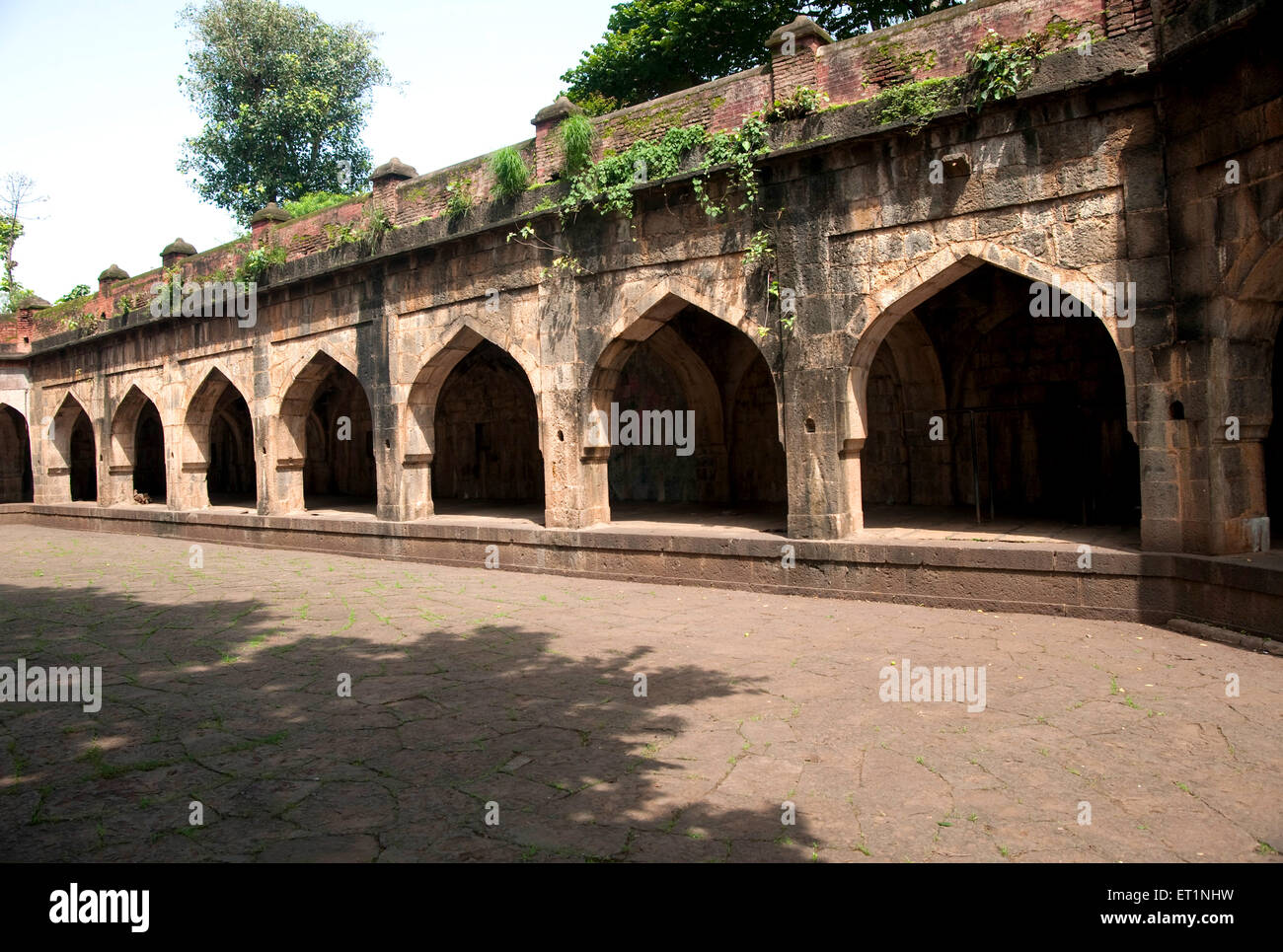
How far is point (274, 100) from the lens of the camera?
28.9 metres

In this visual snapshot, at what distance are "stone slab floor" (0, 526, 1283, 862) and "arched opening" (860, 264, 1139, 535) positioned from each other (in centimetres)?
359

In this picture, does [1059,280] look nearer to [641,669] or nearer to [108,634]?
[641,669]

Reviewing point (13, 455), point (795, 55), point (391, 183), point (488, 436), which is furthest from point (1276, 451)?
point (13, 455)

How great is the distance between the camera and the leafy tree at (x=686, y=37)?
775 inches

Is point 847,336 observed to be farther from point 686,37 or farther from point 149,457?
point 149,457

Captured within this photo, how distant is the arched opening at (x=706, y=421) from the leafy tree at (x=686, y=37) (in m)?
9.72

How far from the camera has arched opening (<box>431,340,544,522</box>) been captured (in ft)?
51.5

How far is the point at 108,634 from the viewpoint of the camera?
7.03m

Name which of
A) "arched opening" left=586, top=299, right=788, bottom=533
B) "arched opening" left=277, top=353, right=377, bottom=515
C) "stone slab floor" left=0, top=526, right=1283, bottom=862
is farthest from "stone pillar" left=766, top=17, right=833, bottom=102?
"arched opening" left=277, top=353, right=377, bottom=515

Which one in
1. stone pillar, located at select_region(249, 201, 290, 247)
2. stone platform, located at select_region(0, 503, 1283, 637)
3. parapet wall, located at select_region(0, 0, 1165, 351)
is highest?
stone pillar, located at select_region(249, 201, 290, 247)

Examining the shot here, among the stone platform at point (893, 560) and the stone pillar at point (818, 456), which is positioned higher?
the stone pillar at point (818, 456)

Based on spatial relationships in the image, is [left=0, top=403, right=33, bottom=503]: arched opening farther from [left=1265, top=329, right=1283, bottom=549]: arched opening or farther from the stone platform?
[left=1265, top=329, right=1283, bottom=549]: arched opening

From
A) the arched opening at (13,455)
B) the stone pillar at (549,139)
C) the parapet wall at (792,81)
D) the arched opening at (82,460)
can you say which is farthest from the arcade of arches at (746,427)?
the arched opening at (13,455)

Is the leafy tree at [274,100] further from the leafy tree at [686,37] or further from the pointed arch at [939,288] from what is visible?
the pointed arch at [939,288]
